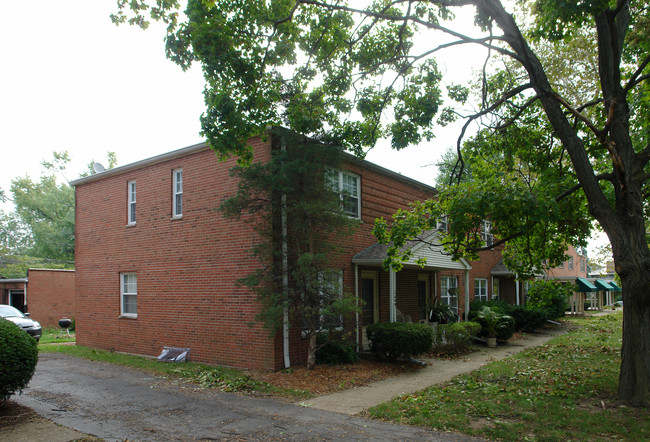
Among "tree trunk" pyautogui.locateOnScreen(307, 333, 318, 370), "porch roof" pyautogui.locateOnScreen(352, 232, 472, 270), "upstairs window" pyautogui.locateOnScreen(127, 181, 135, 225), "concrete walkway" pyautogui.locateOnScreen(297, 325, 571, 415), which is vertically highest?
"upstairs window" pyautogui.locateOnScreen(127, 181, 135, 225)

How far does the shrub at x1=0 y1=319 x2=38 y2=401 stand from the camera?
307 inches

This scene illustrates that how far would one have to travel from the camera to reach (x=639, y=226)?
862 cm

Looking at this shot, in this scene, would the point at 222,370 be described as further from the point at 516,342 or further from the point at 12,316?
the point at 12,316

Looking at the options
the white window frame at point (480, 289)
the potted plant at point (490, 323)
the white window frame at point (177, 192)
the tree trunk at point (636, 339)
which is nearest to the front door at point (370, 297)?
the potted plant at point (490, 323)

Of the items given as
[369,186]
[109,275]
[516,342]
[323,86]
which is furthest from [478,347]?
[109,275]

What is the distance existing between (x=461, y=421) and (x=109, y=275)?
12.9 metres

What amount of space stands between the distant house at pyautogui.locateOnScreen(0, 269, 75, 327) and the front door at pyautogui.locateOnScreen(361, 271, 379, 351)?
1908 centimetres

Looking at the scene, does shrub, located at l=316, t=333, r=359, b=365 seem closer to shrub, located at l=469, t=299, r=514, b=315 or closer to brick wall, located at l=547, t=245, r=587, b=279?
shrub, located at l=469, t=299, r=514, b=315

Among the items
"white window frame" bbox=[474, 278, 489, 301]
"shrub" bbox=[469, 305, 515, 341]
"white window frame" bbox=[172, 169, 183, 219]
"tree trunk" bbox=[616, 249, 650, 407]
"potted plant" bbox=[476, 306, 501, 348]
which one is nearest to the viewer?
"tree trunk" bbox=[616, 249, 650, 407]

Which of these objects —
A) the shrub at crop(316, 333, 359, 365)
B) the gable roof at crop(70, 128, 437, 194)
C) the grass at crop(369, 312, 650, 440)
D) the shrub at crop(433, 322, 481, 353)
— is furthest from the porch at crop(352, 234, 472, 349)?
the grass at crop(369, 312, 650, 440)

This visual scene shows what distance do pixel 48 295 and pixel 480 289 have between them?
22422 mm

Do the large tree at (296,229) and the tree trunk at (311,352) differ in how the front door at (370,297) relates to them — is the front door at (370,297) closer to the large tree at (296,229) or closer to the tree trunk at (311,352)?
the large tree at (296,229)

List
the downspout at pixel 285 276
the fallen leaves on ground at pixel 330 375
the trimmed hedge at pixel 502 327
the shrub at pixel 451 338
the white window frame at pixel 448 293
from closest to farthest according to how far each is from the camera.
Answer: the fallen leaves on ground at pixel 330 375 → the downspout at pixel 285 276 → the shrub at pixel 451 338 → the trimmed hedge at pixel 502 327 → the white window frame at pixel 448 293

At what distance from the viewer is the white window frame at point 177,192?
1470 centimetres
